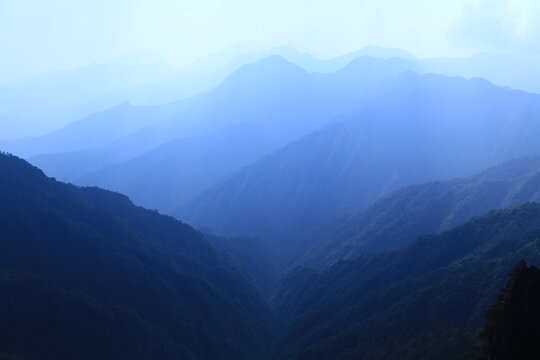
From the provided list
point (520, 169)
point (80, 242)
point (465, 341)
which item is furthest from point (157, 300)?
point (520, 169)

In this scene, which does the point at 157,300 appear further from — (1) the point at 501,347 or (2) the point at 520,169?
(2) the point at 520,169

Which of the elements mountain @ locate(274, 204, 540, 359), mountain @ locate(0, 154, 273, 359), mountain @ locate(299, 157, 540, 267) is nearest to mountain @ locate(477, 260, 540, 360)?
mountain @ locate(274, 204, 540, 359)

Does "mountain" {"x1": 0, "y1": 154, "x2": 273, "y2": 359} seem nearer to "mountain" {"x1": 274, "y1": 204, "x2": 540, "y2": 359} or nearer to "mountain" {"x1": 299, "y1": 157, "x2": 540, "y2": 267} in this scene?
"mountain" {"x1": 274, "y1": 204, "x2": 540, "y2": 359}

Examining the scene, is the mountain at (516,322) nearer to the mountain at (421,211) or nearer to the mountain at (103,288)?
the mountain at (103,288)

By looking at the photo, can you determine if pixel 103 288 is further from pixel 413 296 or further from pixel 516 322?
pixel 516 322

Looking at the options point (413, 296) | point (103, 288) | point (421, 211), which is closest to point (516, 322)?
point (413, 296)

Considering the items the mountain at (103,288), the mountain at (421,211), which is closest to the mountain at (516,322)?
the mountain at (103,288)

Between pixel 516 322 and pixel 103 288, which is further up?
pixel 103 288
